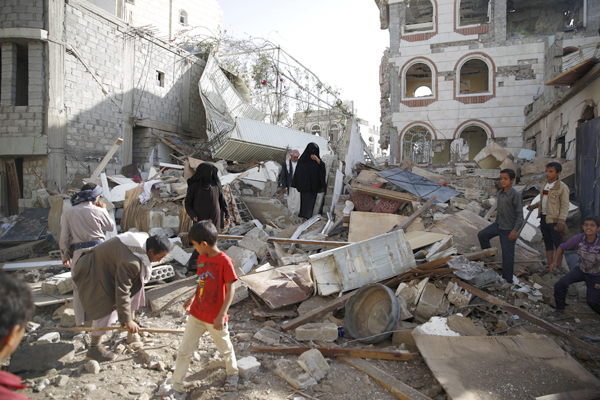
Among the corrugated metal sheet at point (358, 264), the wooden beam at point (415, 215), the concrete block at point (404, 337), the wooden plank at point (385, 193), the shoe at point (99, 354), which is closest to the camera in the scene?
the shoe at point (99, 354)

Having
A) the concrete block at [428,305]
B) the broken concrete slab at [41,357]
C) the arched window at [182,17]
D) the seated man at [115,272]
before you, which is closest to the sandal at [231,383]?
the seated man at [115,272]

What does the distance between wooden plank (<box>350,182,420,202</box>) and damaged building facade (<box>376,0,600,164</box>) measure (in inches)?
415

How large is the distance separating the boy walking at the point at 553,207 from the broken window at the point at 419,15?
15305mm

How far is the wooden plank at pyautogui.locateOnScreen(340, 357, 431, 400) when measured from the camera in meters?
2.54

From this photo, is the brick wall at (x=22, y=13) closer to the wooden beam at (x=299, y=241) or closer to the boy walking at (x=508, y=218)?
the wooden beam at (x=299, y=241)

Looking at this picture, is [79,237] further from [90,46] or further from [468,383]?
[90,46]

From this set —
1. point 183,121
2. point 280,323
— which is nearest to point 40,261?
point 280,323

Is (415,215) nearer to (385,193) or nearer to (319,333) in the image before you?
(385,193)

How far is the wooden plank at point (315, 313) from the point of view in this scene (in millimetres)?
3660

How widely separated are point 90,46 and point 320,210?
8.37 metres

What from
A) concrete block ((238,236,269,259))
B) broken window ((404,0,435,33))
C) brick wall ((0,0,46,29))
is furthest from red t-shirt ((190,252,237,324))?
broken window ((404,0,435,33))

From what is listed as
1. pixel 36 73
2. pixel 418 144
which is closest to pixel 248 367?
pixel 36 73

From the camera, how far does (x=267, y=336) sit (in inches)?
137

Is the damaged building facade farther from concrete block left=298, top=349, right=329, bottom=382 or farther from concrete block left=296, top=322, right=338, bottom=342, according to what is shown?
concrete block left=298, top=349, right=329, bottom=382
